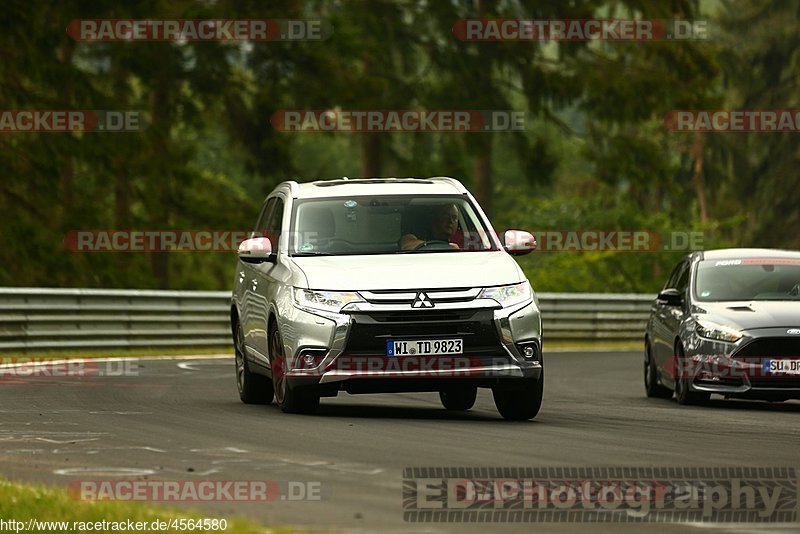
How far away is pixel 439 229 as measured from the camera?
14.9m

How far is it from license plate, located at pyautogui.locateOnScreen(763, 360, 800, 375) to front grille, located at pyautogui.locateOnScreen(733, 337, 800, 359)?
58mm

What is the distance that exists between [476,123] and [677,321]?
2887 cm

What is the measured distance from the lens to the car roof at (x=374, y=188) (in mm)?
15234

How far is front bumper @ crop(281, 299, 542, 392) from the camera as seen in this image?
13.4m

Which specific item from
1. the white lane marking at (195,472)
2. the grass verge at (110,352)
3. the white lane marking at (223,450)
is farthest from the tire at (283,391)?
the grass verge at (110,352)

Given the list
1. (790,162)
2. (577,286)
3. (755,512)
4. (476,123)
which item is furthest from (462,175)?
(755,512)

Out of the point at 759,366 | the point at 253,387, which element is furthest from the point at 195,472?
the point at 759,366

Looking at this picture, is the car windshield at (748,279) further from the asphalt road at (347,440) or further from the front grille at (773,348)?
→ the asphalt road at (347,440)

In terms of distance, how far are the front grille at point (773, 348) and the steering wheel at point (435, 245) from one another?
145 inches

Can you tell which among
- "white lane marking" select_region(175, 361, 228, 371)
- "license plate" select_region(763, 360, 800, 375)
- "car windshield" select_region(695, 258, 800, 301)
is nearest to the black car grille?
"license plate" select_region(763, 360, 800, 375)

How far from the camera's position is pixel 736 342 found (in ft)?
55.0

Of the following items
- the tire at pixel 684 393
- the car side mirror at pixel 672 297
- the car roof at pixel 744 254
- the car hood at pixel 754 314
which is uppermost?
the car roof at pixel 744 254

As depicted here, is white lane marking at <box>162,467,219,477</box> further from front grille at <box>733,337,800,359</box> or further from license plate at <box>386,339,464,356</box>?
front grille at <box>733,337,800,359</box>

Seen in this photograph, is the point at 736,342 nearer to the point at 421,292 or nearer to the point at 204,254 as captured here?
the point at 421,292
